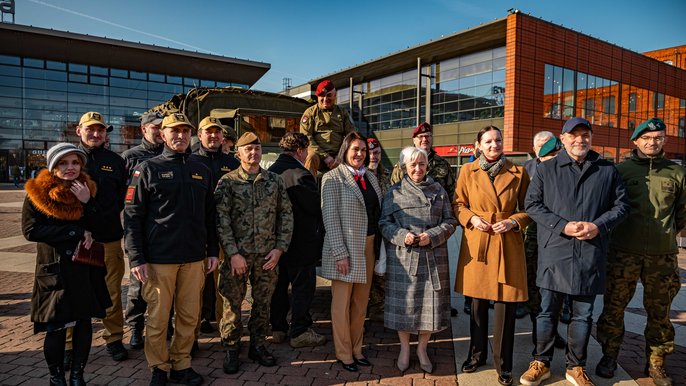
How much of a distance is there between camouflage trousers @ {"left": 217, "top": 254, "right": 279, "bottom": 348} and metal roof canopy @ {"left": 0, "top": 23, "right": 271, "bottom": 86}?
34607 mm

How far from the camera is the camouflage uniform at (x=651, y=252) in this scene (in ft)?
10.8

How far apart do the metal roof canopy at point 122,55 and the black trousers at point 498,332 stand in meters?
35.4

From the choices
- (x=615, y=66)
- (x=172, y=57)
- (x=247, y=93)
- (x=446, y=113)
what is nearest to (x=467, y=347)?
(x=247, y=93)

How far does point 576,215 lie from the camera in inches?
126

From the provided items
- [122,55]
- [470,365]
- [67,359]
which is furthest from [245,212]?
[122,55]

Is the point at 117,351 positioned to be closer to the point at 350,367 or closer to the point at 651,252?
the point at 350,367

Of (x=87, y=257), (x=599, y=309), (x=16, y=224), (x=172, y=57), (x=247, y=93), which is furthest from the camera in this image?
(x=172, y=57)

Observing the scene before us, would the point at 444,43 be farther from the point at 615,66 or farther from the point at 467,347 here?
the point at 467,347

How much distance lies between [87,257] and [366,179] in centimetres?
Answer: 228

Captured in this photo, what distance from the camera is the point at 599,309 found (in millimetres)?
5020

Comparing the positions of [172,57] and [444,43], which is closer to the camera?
[444,43]

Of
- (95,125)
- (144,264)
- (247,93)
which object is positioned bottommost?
(144,264)

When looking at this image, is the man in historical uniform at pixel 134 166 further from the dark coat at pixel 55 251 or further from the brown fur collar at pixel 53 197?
the brown fur collar at pixel 53 197

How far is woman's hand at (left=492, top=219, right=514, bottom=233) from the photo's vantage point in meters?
3.20
